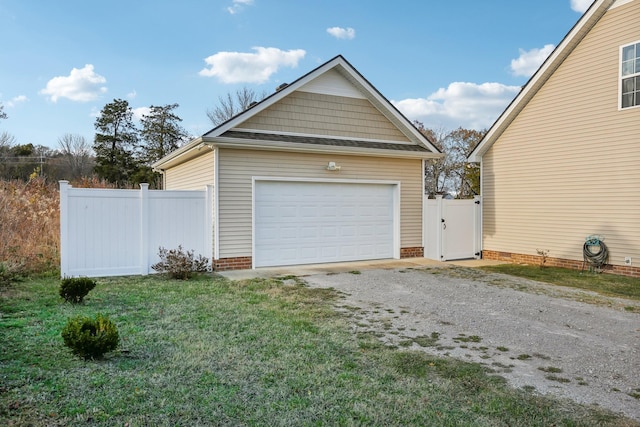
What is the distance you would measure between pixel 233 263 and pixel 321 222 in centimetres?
265

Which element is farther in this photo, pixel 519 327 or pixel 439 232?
pixel 439 232

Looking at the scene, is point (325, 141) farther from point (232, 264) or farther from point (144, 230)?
point (144, 230)

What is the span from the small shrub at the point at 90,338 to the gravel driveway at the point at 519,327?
2911 mm

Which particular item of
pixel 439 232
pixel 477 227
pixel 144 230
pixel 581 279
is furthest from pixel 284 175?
pixel 581 279

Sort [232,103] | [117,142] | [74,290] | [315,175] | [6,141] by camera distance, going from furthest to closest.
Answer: [117,142], [232,103], [6,141], [315,175], [74,290]

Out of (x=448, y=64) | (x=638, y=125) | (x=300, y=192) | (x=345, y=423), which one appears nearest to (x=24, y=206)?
(x=300, y=192)

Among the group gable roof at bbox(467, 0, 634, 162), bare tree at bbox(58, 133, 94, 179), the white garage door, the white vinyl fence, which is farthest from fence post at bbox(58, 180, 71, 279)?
bare tree at bbox(58, 133, 94, 179)

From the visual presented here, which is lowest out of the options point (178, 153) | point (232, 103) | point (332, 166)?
point (332, 166)

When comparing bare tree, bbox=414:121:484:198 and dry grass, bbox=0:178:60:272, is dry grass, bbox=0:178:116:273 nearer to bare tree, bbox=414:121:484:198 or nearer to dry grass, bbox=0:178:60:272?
dry grass, bbox=0:178:60:272

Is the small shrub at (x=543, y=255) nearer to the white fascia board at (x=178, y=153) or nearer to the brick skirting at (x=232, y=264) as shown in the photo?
the brick skirting at (x=232, y=264)

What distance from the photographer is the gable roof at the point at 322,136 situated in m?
10.3

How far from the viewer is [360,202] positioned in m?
12.2

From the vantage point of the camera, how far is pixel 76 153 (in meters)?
36.4

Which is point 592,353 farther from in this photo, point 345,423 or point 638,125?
point 638,125
